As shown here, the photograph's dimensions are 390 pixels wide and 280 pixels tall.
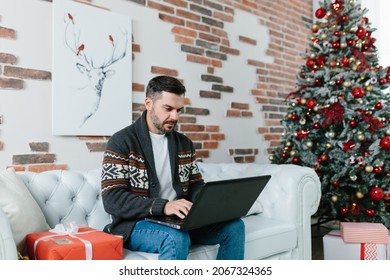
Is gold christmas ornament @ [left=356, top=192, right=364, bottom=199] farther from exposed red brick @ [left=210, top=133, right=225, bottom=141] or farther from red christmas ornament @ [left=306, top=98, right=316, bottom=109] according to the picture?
exposed red brick @ [left=210, top=133, right=225, bottom=141]

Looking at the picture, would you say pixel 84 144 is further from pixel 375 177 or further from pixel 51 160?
pixel 375 177

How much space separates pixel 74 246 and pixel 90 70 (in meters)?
Answer: 1.41

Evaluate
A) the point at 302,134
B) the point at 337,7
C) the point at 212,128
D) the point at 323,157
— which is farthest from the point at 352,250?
the point at 337,7

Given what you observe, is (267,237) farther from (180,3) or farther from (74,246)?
(180,3)

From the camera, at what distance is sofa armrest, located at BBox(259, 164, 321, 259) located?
2.36m

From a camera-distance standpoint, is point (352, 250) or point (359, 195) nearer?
point (352, 250)

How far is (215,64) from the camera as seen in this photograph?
3457mm

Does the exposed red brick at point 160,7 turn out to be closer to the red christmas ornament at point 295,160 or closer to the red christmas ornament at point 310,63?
the red christmas ornament at point 310,63

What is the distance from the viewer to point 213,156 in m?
3.43

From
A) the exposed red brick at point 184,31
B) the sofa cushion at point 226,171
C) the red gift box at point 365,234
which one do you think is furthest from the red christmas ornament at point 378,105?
the exposed red brick at point 184,31

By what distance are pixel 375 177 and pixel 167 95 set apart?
77.8 inches

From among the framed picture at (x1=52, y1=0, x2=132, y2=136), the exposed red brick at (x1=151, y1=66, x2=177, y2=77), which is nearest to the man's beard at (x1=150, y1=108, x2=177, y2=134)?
the framed picture at (x1=52, y1=0, x2=132, y2=136)
